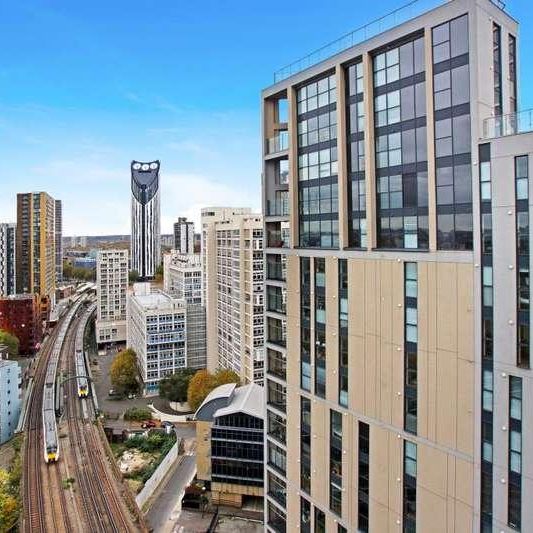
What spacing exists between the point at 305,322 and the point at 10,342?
6139 centimetres

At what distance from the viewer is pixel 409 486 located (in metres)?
15.4

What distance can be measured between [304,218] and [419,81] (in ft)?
22.3

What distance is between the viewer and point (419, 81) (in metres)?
14.9

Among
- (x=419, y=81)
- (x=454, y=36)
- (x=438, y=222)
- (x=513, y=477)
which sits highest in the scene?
(x=454, y=36)

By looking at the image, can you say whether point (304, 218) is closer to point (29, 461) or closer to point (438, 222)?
point (438, 222)

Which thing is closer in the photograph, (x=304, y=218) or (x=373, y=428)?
(x=373, y=428)

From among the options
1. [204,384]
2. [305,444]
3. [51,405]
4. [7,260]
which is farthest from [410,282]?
[7,260]

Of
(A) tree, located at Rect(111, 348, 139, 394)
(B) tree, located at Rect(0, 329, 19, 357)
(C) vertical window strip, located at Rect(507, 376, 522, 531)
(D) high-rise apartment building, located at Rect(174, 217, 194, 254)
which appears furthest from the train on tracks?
(D) high-rise apartment building, located at Rect(174, 217, 194, 254)

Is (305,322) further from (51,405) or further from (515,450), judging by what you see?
(51,405)

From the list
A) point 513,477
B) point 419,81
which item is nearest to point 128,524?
point 513,477

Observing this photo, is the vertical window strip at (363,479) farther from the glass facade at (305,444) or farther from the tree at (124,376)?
the tree at (124,376)

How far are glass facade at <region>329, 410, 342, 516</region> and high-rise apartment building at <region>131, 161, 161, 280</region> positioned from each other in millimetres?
130219

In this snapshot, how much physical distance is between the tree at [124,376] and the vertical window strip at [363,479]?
44686mm

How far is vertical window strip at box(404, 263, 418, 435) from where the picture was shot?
14914 millimetres
